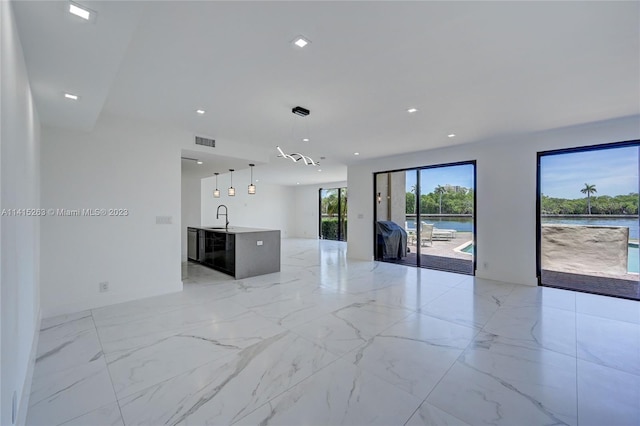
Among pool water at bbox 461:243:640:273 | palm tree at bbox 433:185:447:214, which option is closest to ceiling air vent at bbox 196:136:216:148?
palm tree at bbox 433:185:447:214

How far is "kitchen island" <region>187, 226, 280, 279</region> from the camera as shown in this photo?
532 cm

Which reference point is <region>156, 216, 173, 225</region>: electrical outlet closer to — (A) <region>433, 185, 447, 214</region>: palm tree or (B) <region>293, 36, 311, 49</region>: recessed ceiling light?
(B) <region>293, 36, 311, 49</region>: recessed ceiling light

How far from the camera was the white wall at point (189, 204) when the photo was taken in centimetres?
741

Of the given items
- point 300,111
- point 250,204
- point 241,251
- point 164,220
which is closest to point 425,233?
point 241,251

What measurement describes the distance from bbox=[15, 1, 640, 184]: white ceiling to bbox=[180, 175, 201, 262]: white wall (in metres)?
3.82

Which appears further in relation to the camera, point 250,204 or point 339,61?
point 250,204

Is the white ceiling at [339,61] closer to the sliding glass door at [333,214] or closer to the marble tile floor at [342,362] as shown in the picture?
the marble tile floor at [342,362]

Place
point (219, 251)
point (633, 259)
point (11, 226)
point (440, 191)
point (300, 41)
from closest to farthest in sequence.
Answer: point (11, 226) < point (300, 41) < point (633, 259) < point (219, 251) < point (440, 191)

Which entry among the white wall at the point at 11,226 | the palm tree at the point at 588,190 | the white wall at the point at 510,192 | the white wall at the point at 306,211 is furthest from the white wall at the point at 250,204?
the palm tree at the point at 588,190

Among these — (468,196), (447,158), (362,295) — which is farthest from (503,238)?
(362,295)

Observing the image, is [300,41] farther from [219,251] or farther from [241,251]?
[219,251]

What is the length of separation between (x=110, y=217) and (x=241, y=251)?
86.4 inches

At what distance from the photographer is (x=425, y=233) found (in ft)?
22.7

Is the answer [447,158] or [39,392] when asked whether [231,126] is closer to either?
[39,392]
